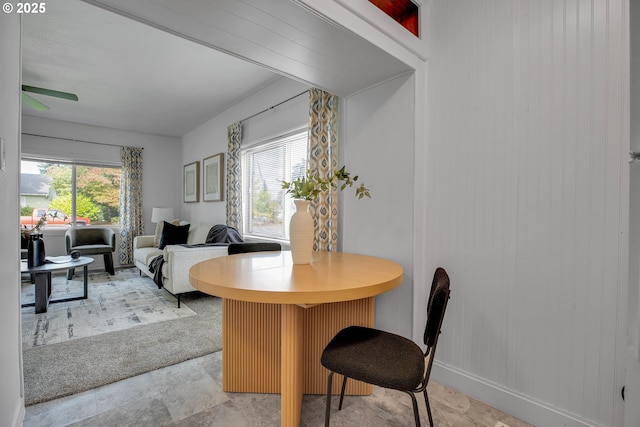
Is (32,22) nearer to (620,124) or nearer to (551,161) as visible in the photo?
(551,161)

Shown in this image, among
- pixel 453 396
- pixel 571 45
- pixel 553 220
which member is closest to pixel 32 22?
pixel 571 45

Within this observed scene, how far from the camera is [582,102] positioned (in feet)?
4.52

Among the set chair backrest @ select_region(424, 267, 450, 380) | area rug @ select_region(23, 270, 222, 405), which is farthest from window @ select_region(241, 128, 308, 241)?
chair backrest @ select_region(424, 267, 450, 380)

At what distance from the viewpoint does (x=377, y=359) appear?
1.23 metres

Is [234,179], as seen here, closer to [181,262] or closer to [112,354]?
[181,262]

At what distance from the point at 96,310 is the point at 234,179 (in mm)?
2143

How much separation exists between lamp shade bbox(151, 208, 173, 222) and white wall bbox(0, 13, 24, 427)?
417cm

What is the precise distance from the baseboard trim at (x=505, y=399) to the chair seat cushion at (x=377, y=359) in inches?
27.4

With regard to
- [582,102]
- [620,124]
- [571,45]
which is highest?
[571,45]

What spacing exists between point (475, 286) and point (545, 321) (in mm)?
349

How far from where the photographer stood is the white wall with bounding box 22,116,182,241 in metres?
4.95

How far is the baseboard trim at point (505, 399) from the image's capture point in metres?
1.43

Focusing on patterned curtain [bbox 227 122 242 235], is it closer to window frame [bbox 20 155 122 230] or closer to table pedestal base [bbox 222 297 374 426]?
table pedestal base [bbox 222 297 374 426]

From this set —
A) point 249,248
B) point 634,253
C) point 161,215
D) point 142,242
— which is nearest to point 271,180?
point 249,248
